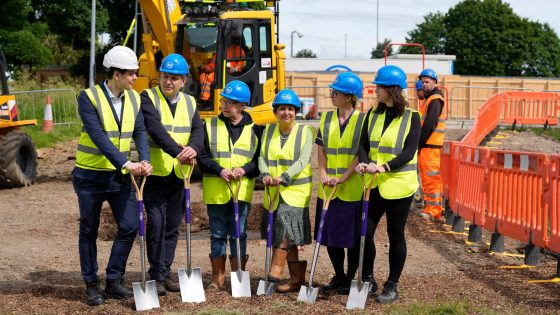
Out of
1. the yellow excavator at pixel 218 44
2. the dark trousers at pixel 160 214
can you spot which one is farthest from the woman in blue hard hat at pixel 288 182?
the yellow excavator at pixel 218 44

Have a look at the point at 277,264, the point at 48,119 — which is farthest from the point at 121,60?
the point at 48,119

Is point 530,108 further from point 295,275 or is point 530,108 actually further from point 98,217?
point 98,217

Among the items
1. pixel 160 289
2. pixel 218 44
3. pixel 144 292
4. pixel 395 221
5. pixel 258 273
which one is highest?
pixel 218 44

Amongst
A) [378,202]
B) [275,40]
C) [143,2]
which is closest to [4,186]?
[143,2]

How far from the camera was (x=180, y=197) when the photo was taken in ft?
28.2

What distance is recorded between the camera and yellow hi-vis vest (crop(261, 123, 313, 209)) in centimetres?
844

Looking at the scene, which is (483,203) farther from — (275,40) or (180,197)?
(275,40)

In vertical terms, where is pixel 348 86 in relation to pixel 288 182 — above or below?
above

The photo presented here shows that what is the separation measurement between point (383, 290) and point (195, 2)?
1095 cm

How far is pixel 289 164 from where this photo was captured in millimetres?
8453

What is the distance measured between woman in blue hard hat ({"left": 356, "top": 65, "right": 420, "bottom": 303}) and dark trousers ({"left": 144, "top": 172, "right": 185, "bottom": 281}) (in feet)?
5.61

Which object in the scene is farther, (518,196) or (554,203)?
(518,196)

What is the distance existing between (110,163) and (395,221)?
245 centimetres

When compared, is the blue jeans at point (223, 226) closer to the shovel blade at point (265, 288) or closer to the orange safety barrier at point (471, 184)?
the shovel blade at point (265, 288)
